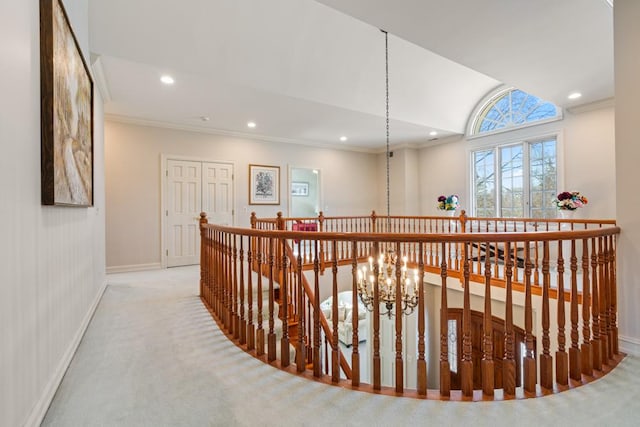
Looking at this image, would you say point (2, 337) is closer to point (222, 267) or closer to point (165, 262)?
point (222, 267)

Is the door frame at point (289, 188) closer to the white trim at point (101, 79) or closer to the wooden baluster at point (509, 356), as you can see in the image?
the white trim at point (101, 79)

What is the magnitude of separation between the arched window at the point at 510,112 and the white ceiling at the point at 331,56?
0.38 meters

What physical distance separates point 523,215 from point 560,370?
447 centimetres

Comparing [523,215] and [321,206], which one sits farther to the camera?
[321,206]

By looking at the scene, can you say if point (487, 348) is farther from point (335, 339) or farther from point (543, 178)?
point (543, 178)

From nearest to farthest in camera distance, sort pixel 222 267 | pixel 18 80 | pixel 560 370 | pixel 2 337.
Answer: pixel 2 337
pixel 18 80
pixel 560 370
pixel 222 267

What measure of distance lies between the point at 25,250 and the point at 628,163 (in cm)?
352

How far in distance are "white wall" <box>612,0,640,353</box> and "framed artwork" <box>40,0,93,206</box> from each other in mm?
3525

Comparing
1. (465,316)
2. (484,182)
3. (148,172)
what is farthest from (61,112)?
(484,182)

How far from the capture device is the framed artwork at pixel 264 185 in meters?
6.16

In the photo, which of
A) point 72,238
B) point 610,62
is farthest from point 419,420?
point 610,62

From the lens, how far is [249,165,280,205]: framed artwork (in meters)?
6.16

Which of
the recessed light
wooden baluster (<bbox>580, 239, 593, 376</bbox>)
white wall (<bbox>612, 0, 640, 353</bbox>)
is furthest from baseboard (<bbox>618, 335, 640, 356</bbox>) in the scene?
the recessed light

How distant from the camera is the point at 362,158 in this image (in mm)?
7805
